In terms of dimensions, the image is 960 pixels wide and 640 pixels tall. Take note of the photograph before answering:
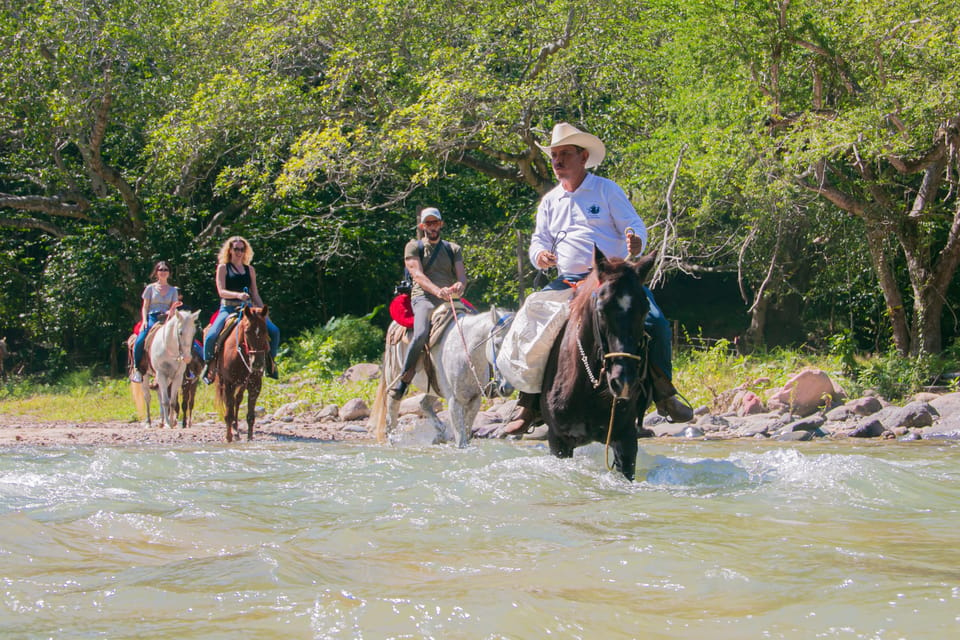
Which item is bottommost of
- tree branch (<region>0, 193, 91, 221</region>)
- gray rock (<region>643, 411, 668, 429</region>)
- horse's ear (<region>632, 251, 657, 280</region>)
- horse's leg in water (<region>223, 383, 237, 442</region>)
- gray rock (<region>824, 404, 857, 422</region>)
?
gray rock (<region>643, 411, 668, 429</region>)

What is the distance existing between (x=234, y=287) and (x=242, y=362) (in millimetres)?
948

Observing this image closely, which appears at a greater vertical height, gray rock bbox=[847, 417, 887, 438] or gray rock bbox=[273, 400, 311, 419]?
gray rock bbox=[847, 417, 887, 438]

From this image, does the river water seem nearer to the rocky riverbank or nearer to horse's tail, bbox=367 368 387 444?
horse's tail, bbox=367 368 387 444

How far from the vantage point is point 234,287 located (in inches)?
488

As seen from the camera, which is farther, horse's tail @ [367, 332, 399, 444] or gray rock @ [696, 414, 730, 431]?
gray rock @ [696, 414, 730, 431]

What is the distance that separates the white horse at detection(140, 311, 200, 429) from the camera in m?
14.6

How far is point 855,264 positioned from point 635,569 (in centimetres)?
1533

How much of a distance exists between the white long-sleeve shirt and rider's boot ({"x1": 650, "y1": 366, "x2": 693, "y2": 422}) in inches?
41.0

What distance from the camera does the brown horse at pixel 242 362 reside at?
477 inches

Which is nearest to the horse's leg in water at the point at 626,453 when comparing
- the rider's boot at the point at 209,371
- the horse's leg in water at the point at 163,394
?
the rider's boot at the point at 209,371

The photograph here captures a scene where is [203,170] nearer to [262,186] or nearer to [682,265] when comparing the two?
[262,186]

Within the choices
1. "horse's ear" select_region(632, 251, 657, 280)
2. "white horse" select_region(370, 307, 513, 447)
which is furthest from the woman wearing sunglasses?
"horse's ear" select_region(632, 251, 657, 280)

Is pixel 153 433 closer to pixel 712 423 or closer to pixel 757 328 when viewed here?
pixel 712 423

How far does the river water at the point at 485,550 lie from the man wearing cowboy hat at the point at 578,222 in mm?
601
